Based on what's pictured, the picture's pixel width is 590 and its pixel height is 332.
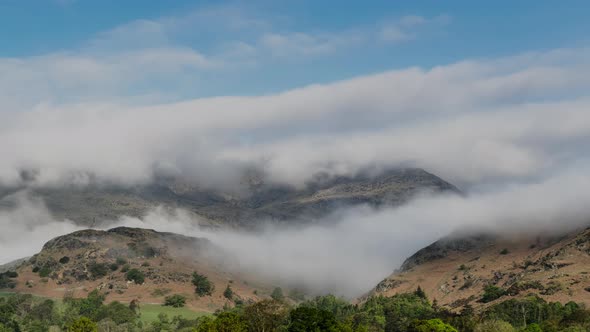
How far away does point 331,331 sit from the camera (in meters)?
199

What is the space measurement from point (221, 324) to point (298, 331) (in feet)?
84.4

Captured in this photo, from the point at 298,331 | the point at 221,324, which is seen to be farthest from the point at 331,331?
the point at 221,324

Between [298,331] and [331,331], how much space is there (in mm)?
11006

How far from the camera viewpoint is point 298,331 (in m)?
200

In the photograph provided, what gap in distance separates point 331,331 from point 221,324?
3660cm

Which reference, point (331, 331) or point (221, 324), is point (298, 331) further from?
point (221, 324)

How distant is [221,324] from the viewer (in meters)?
198
